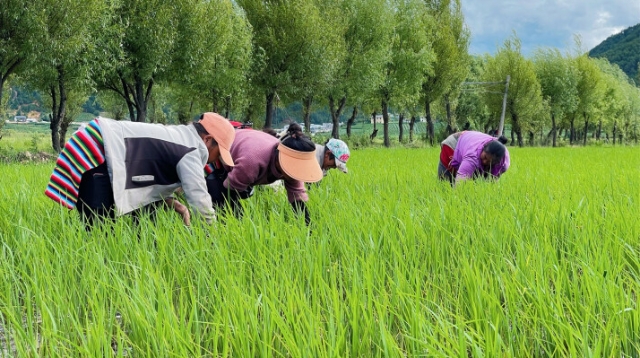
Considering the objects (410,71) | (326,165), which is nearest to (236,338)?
(326,165)

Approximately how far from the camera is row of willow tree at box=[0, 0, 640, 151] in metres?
12.9

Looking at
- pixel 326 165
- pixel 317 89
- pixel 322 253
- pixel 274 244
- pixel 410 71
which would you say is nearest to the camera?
pixel 322 253

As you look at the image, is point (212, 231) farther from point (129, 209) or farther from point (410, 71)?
point (410, 71)

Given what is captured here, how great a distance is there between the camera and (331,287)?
173 centimetres

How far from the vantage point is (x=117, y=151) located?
239 centimetres

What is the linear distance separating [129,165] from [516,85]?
3349 centimetres

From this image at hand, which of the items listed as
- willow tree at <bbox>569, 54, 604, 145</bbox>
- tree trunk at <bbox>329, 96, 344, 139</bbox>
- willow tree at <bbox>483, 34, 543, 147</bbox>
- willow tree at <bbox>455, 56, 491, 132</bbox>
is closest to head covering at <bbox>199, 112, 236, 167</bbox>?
tree trunk at <bbox>329, 96, 344, 139</bbox>

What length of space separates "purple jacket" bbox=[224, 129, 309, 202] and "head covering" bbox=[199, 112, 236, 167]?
1.53 feet

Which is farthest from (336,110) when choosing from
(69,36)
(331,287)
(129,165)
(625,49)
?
(625,49)

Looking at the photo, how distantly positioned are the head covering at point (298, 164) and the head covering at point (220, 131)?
360 millimetres

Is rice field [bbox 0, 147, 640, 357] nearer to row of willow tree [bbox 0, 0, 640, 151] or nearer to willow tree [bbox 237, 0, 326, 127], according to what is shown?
row of willow tree [bbox 0, 0, 640, 151]

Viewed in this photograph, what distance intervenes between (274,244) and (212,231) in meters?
0.43

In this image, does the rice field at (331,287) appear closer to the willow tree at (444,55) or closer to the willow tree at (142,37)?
the willow tree at (142,37)

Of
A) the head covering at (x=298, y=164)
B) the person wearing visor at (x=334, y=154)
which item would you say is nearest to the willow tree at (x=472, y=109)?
the person wearing visor at (x=334, y=154)
